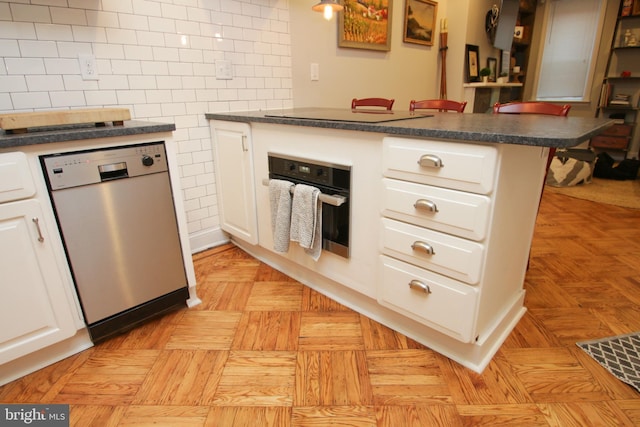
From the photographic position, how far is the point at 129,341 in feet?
5.04

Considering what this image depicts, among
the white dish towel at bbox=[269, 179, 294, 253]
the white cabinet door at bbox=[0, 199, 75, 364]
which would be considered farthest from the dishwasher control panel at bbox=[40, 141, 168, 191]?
the white dish towel at bbox=[269, 179, 294, 253]

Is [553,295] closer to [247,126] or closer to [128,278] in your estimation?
[247,126]

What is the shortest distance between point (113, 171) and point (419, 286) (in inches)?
48.9

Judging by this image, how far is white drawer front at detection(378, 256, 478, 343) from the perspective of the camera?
124 centimetres

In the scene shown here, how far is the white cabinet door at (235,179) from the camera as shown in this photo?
201cm

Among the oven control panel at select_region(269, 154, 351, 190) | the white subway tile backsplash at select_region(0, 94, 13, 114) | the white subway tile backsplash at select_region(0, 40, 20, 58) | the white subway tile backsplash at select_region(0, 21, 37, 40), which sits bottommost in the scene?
the oven control panel at select_region(269, 154, 351, 190)

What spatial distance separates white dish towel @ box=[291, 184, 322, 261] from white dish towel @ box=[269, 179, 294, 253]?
0.15 feet

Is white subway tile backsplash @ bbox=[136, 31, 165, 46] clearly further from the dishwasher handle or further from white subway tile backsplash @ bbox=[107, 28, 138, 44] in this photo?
the dishwasher handle

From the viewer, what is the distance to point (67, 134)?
1.24 m

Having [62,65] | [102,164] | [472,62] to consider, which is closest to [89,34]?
[62,65]

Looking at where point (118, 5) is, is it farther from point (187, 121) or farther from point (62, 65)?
point (187, 121)

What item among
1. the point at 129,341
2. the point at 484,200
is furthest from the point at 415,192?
the point at 129,341

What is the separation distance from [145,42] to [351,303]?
1743mm

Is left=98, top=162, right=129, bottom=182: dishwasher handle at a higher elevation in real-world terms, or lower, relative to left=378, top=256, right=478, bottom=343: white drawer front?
higher
